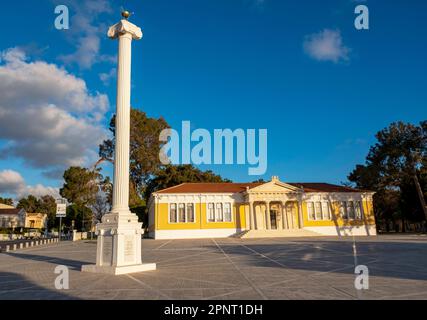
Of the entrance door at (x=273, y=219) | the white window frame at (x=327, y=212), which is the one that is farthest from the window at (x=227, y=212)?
the white window frame at (x=327, y=212)

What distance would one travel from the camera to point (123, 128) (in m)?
12.8

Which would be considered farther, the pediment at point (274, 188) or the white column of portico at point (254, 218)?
the pediment at point (274, 188)

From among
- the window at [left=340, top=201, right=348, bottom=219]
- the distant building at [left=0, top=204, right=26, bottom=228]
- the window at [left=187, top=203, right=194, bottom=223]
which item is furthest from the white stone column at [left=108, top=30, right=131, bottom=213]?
the distant building at [left=0, top=204, right=26, bottom=228]

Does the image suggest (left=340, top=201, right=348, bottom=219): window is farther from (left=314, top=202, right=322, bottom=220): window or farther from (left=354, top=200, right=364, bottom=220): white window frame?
(left=314, top=202, right=322, bottom=220): window

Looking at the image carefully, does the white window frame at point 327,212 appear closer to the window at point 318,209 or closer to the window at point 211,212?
the window at point 318,209

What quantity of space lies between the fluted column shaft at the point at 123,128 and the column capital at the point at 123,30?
146 millimetres

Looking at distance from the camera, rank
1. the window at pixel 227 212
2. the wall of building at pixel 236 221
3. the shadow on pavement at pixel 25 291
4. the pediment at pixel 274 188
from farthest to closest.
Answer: the window at pixel 227 212 < the pediment at pixel 274 188 < the wall of building at pixel 236 221 < the shadow on pavement at pixel 25 291

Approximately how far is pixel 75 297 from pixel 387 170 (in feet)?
155

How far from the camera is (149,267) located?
39.5 ft

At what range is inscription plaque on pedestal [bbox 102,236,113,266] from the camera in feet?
37.6

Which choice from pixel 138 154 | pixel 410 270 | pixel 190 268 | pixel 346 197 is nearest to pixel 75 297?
pixel 190 268

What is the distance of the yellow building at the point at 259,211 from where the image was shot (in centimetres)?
3734

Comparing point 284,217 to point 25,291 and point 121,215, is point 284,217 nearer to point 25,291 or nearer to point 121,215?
point 121,215
